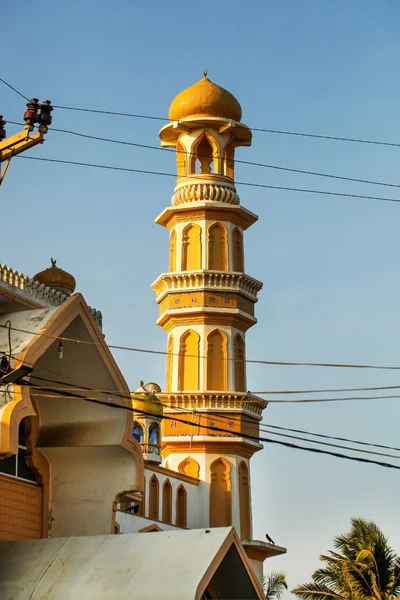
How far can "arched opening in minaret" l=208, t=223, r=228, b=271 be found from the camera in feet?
129

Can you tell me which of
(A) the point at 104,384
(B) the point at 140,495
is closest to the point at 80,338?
(A) the point at 104,384

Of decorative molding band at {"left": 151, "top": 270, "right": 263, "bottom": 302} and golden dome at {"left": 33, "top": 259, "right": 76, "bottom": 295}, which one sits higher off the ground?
decorative molding band at {"left": 151, "top": 270, "right": 263, "bottom": 302}

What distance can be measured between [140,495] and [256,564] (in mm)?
18973

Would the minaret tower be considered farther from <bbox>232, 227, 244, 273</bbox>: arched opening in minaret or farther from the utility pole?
the utility pole

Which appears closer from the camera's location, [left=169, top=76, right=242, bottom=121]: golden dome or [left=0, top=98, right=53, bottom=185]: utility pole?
[left=0, top=98, right=53, bottom=185]: utility pole

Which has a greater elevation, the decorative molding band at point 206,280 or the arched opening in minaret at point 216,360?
the decorative molding band at point 206,280

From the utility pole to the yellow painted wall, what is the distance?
16.3 feet

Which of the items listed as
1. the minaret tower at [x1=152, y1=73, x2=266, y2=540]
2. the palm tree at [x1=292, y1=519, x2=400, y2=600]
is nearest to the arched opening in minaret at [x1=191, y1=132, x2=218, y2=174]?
the minaret tower at [x1=152, y1=73, x2=266, y2=540]

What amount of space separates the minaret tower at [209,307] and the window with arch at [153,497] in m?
2.42

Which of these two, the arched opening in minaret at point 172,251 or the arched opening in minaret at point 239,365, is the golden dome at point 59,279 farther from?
the arched opening in minaret at point 172,251

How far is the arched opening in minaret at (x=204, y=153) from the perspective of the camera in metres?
40.3

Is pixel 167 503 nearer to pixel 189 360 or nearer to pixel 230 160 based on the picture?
pixel 189 360

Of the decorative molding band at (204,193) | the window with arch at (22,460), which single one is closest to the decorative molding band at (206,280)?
the decorative molding band at (204,193)

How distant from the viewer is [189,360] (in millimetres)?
38312
